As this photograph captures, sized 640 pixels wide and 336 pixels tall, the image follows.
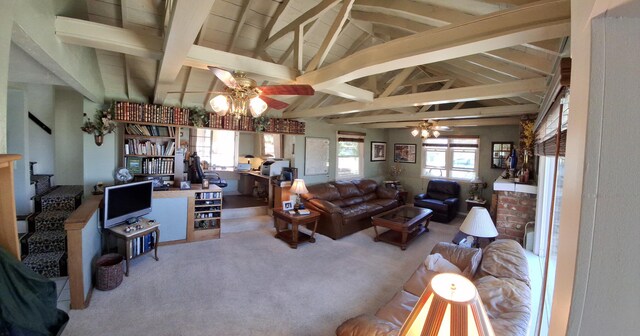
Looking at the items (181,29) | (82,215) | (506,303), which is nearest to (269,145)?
(82,215)

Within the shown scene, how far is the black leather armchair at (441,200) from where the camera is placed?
6.20m

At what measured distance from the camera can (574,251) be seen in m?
0.50

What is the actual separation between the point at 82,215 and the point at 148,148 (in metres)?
1.93

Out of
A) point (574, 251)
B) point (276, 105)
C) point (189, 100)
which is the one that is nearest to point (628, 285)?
point (574, 251)

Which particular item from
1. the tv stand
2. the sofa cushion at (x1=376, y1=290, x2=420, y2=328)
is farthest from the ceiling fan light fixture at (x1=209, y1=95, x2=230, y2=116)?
the sofa cushion at (x1=376, y1=290, x2=420, y2=328)

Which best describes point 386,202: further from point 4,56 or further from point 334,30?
point 4,56

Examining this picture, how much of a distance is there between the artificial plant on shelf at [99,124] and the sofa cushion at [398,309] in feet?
15.5

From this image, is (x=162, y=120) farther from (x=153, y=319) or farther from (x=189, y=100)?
(x=153, y=319)

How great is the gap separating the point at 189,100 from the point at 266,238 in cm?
301

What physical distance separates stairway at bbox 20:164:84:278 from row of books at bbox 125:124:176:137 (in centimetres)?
119

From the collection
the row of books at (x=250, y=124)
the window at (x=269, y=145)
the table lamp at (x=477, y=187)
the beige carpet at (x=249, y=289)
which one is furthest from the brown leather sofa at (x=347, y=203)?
the window at (x=269, y=145)

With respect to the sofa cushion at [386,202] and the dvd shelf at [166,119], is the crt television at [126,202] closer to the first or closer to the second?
the dvd shelf at [166,119]

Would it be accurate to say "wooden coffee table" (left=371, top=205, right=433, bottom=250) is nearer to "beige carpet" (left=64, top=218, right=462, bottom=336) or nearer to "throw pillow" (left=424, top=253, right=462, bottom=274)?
"beige carpet" (left=64, top=218, right=462, bottom=336)

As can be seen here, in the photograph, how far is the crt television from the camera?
340 centimetres
